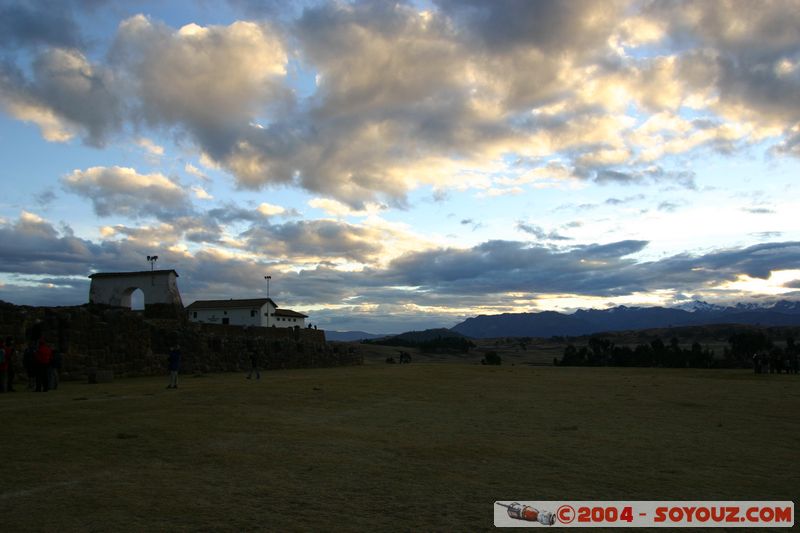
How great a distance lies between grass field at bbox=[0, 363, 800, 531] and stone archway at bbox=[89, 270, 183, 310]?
95.6 feet

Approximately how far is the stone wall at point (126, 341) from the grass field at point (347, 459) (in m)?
4.24

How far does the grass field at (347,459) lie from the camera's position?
5.46 m

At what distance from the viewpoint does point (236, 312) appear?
63.1 meters

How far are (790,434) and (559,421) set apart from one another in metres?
4.06

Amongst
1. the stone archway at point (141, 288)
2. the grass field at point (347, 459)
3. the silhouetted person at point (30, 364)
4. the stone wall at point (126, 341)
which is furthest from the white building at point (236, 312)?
the grass field at point (347, 459)

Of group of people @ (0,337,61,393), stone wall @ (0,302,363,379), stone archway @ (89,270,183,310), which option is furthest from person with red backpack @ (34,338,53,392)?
stone archway @ (89,270,183,310)

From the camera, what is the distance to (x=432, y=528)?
5.15 m

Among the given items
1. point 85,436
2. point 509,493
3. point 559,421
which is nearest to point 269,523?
point 509,493

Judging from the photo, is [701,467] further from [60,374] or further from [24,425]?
[60,374]

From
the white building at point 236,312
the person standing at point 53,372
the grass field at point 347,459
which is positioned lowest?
the grass field at point 347,459

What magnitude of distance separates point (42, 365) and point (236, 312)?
4839 centimetres

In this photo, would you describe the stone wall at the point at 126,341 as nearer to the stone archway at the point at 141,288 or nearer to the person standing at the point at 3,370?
the person standing at the point at 3,370

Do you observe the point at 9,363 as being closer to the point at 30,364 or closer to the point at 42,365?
the point at 30,364

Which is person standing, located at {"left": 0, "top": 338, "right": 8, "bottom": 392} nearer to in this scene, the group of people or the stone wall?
the group of people
